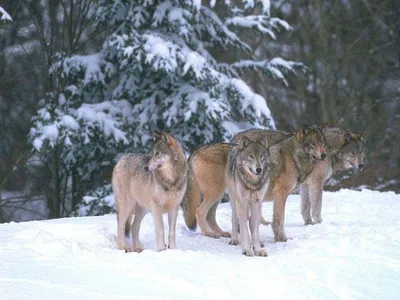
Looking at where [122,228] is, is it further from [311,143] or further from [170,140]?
[311,143]

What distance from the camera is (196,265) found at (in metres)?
7.07

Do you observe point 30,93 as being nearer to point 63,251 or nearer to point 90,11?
point 90,11

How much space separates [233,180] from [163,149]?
3.61 feet

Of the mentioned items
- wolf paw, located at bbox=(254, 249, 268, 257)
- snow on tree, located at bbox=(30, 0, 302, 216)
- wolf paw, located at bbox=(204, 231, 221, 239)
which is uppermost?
snow on tree, located at bbox=(30, 0, 302, 216)

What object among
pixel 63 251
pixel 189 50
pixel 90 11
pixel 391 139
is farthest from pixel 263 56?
pixel 63 251

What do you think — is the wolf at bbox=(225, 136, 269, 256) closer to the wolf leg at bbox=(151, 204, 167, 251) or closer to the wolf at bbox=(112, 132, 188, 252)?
the wolf at bbox=(112, 132, 188, 252)

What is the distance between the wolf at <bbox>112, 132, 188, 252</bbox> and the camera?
7.96m

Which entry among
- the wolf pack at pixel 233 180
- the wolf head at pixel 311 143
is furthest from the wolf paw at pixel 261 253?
the wolf head at pixel 311 143

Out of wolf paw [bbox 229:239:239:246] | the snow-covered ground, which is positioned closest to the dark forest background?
the snow-covered ground

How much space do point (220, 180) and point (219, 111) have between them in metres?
6.32

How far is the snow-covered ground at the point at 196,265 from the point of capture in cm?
609

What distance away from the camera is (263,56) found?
24969mm

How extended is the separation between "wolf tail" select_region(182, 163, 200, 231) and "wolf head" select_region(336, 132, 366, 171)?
2601 millimetres

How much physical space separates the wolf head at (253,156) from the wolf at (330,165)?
2.22 meters
